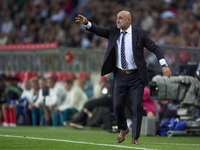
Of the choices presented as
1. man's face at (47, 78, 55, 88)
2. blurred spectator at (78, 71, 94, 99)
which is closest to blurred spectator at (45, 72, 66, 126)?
man's face at (47, 78, 55, 88)

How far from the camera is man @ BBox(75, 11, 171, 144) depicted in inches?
355

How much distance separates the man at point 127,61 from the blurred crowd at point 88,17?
25.1 ft

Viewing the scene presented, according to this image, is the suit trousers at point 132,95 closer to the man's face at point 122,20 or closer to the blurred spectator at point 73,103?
the man's face at point 122,20

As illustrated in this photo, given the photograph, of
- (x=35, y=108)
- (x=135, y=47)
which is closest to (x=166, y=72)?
(x=135, y=47)

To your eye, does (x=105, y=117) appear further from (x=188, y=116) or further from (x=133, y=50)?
(x=133, y=50)

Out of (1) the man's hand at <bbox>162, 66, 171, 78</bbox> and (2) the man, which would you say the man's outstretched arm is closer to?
(2) the man

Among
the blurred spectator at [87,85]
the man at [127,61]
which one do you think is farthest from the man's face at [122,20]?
the blurred spectator at [87,85]

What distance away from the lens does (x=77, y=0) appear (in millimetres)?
24938

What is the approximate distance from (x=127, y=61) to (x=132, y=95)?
0.58 metres

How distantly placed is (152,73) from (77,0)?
11.3m

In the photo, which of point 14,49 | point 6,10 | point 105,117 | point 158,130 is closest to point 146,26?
point 14,49

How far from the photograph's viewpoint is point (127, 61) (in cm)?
908

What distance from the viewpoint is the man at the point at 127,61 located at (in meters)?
9.02

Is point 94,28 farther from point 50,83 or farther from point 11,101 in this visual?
point 11,101
